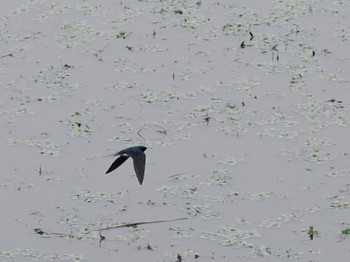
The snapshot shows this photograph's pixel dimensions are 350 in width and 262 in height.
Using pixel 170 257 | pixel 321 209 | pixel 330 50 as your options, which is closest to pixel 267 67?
pixel 330 50

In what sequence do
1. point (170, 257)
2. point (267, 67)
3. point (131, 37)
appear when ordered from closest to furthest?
point (170, 257), point (267, 67), point (131, 37)

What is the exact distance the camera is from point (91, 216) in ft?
10.7

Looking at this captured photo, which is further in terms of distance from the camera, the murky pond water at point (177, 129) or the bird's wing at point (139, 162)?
the murky pond water at point (177, 129)

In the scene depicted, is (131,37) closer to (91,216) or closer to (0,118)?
(0,118)

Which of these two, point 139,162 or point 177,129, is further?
point 177,129

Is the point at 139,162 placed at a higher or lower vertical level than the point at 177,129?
higher

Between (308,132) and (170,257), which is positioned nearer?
(170,257)

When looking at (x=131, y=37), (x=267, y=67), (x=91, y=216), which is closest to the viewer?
(x=91, y=216)

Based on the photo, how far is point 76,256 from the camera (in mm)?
3051

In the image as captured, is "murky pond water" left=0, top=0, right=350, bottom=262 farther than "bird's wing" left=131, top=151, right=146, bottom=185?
Yes

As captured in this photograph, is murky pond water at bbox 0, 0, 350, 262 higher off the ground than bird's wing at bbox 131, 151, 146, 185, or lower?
lower

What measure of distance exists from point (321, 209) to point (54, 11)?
84.6 inches

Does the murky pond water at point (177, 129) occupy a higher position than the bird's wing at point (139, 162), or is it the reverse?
the bird's wing at point (139, 162)

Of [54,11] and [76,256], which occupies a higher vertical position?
[54,11]
